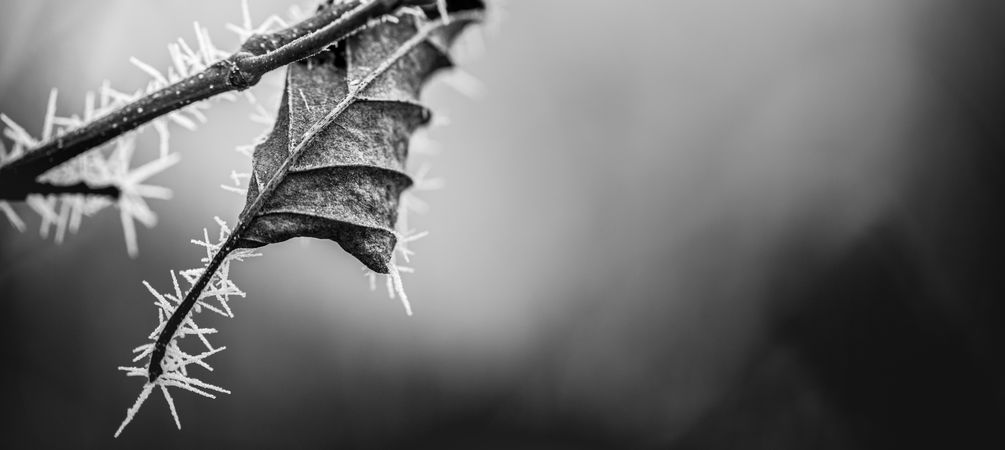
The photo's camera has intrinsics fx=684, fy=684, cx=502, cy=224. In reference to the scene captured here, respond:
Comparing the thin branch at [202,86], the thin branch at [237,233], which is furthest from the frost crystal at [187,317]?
the thin branch at [202,86]

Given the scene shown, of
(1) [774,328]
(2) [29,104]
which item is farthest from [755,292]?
(2) [29,104]

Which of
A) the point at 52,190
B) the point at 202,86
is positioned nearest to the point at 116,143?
the point at 52,190

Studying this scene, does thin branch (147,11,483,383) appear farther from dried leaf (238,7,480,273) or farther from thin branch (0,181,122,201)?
thin branch (0,181,122,201)

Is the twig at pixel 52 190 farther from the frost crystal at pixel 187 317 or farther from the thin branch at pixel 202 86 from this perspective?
the frost crystal at pixel 187 317

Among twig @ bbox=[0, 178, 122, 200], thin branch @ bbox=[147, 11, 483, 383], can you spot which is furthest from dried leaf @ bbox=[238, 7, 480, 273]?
twig @ bbox=[0, 178, 122, 200]

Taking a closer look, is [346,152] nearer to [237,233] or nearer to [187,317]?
[237,233]
